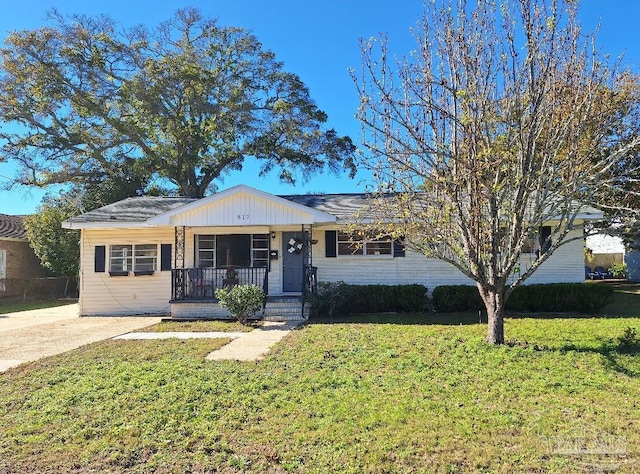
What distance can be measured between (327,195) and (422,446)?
1292 centimetres

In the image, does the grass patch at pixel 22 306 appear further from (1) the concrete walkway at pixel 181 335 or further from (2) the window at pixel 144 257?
(1) the concrete walkway at pixel 181 335

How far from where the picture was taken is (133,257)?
14.3m

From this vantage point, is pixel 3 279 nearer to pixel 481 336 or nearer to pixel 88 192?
pixel 88 192

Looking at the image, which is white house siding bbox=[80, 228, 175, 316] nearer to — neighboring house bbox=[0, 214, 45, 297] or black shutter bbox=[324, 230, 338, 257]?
black shutter bbox=[324, 230, 338, 257]

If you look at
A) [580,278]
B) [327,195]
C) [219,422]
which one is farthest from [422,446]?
[327,195]

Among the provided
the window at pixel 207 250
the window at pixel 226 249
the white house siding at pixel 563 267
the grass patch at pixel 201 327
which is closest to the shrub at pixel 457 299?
the white house siding at pixel 563 267

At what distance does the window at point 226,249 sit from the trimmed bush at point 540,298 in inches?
219

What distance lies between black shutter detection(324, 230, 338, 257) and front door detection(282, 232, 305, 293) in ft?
2.33

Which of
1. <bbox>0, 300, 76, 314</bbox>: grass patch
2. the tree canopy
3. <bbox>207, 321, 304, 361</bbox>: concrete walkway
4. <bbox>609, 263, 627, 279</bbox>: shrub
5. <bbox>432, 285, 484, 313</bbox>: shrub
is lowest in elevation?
<bbox>207, 321, 304, 361</bbox>: concrete walkway

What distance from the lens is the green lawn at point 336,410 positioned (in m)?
3.71

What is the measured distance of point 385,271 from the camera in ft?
44.1

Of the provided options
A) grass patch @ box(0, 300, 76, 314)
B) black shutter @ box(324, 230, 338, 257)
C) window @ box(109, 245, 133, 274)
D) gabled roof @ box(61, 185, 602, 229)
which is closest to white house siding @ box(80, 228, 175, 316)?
window @ box(109, 245, 133, 274)

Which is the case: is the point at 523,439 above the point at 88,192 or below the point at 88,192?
below

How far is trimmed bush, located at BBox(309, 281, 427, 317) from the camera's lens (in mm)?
12195
